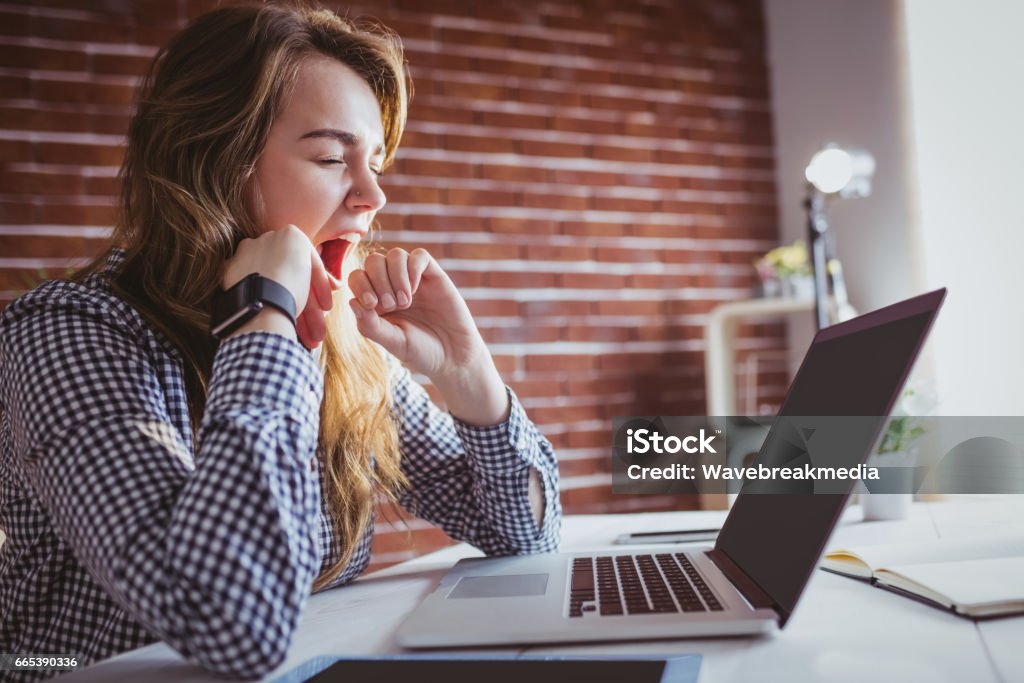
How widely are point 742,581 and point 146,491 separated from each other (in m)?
0.55

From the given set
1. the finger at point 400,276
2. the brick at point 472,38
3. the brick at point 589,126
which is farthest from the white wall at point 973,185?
the finger at point 400,276

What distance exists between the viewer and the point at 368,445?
120 cm

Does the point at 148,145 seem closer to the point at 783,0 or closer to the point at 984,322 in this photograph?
the point at 984,322

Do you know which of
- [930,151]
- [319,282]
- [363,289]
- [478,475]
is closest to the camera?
[319,282]

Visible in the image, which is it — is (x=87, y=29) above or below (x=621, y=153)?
above

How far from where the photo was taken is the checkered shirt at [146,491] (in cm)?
67

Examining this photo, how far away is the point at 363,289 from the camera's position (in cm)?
107

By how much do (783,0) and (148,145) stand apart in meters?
2.95

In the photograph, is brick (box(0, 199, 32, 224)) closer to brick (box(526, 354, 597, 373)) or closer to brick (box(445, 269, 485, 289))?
brick (box(445, 269, 485, 289))

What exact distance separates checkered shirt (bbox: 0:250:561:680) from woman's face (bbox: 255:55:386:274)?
0.24m

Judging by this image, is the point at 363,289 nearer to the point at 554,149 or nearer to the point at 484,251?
the point at 484,251

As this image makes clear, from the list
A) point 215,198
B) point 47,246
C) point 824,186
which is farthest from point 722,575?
point 47,246

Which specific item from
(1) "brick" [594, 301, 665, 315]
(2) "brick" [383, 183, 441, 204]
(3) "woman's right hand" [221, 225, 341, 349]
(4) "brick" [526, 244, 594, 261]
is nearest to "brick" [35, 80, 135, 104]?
(2) "brick" [383, 183, 441, 204]

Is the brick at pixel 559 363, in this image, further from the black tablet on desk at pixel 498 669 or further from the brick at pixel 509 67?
the black tablet on desk at pixel 498 669
